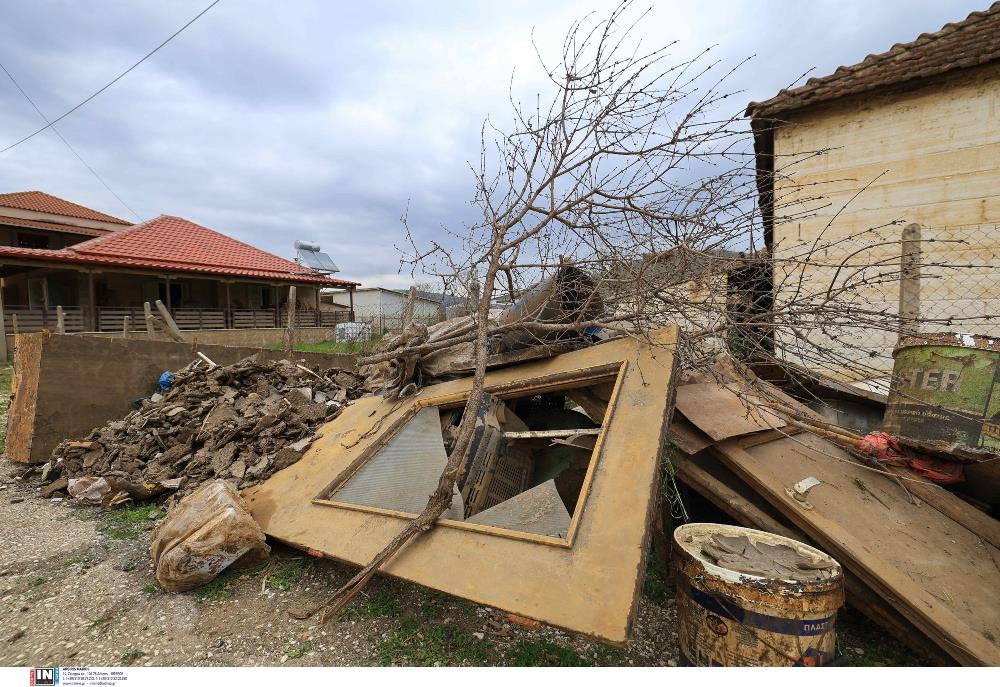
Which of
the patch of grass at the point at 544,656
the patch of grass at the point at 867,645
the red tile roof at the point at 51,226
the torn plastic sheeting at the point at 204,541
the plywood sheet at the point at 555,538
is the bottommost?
the patch of grass at the point at 867,645

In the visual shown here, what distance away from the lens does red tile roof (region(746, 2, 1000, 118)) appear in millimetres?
5129

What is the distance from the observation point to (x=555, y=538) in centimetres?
203

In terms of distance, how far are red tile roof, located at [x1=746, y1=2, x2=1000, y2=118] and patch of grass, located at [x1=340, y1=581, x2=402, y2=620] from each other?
5361 millimetres

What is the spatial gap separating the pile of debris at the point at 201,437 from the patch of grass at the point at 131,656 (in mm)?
1499

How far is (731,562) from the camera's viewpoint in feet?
6.44

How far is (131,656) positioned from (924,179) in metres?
7.91

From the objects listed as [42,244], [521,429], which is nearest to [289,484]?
[521,429]

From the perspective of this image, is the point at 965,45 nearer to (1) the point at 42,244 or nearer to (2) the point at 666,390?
(2) the point at 666,390

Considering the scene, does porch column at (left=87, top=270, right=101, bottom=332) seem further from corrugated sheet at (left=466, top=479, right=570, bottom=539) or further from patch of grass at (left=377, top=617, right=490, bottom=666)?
corrugated sheet at (left=466, top=479, right=570, bottom=539)

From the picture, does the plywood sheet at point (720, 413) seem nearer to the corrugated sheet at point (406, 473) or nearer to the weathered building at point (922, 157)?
the corrugated sheet at point (406, 473)

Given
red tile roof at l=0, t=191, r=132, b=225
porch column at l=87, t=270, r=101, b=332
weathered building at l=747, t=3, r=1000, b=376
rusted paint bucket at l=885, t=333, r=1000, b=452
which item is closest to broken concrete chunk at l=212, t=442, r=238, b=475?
rusted paint bucket at l=885, t=333, r=1000, b=452

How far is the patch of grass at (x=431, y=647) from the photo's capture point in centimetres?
212

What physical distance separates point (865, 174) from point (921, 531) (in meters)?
5.17

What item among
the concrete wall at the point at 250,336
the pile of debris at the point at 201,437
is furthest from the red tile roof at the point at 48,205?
the pile of debris at the point at 201,437
